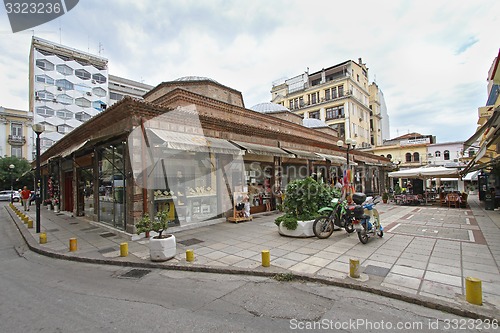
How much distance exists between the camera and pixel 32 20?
5777 mm

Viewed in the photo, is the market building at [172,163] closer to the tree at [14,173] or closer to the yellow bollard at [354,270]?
the yellow bollard at [354,270]

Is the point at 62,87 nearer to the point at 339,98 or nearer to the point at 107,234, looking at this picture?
the point at 339,98

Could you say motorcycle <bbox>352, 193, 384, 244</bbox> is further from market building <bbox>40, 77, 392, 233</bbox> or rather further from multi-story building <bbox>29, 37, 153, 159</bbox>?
multi-story building <bbox>29, 37, 153, 159</bbox>

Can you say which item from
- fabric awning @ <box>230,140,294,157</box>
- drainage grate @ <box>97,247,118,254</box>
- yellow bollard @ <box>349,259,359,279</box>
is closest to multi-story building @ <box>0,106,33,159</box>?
fabric awning @ <box>230,140,294,157</box>

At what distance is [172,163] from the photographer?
903 centimetres

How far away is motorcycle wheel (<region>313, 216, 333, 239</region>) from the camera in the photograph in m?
6.97

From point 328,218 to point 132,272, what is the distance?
5.21 metres

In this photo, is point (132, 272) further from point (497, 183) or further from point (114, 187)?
point (497, 183)

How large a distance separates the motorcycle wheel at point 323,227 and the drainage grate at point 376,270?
7.17 ft

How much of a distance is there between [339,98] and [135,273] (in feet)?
137

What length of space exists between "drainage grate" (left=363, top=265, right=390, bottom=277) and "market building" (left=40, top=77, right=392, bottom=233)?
4.92m

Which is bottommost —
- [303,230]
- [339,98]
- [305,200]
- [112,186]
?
[303,230]

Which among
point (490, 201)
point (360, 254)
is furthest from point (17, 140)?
point (490, 201)

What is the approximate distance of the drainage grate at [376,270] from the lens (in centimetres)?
443
